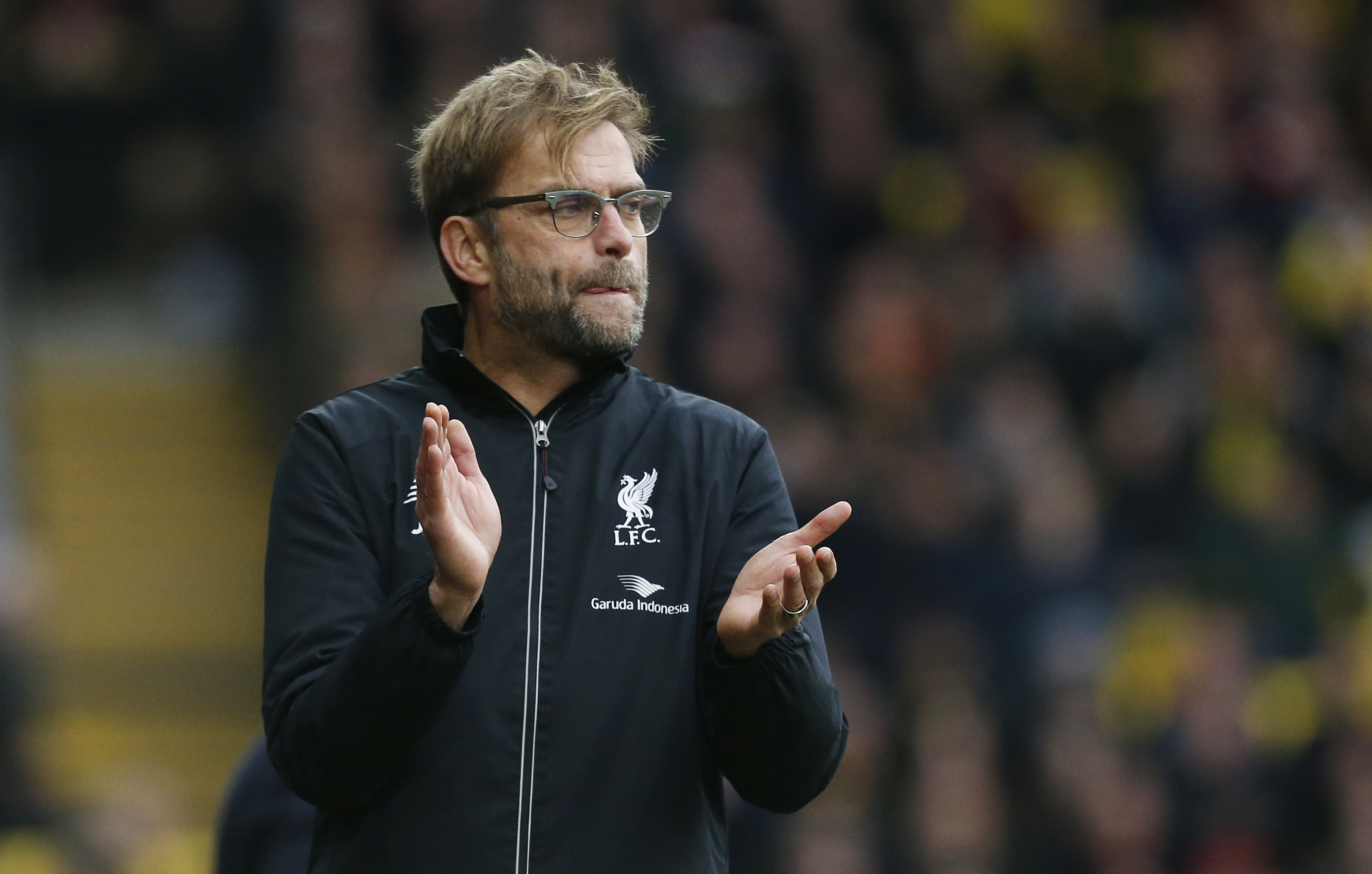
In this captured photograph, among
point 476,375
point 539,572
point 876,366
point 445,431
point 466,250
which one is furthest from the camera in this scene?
point 876,366

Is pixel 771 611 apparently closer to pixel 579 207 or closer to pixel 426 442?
pixel 426 442

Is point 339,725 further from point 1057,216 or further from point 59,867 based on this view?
point 1057,216

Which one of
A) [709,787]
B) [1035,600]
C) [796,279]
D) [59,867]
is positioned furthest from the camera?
[796,279]

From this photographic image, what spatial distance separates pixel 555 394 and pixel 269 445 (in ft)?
21.5

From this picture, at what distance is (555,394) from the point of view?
298cm

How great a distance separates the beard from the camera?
2916 millimetres

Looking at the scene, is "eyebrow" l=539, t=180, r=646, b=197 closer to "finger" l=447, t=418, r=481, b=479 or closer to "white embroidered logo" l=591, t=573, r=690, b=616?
"finger" l=447, t=418, r=481, b=479

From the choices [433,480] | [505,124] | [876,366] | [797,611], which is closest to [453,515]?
[433,480]

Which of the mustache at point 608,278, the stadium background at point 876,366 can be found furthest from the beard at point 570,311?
the stadium background at point 876,366

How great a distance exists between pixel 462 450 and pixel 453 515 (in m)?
0.14

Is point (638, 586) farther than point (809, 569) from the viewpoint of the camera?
Yes

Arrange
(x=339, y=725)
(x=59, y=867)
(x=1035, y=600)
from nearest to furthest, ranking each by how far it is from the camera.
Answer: (x=339, y=725)
(x=59, y=867)
(x=1035, y=600)

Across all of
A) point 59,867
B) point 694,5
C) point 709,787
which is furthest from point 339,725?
point 694,5

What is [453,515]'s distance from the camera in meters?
2.54
